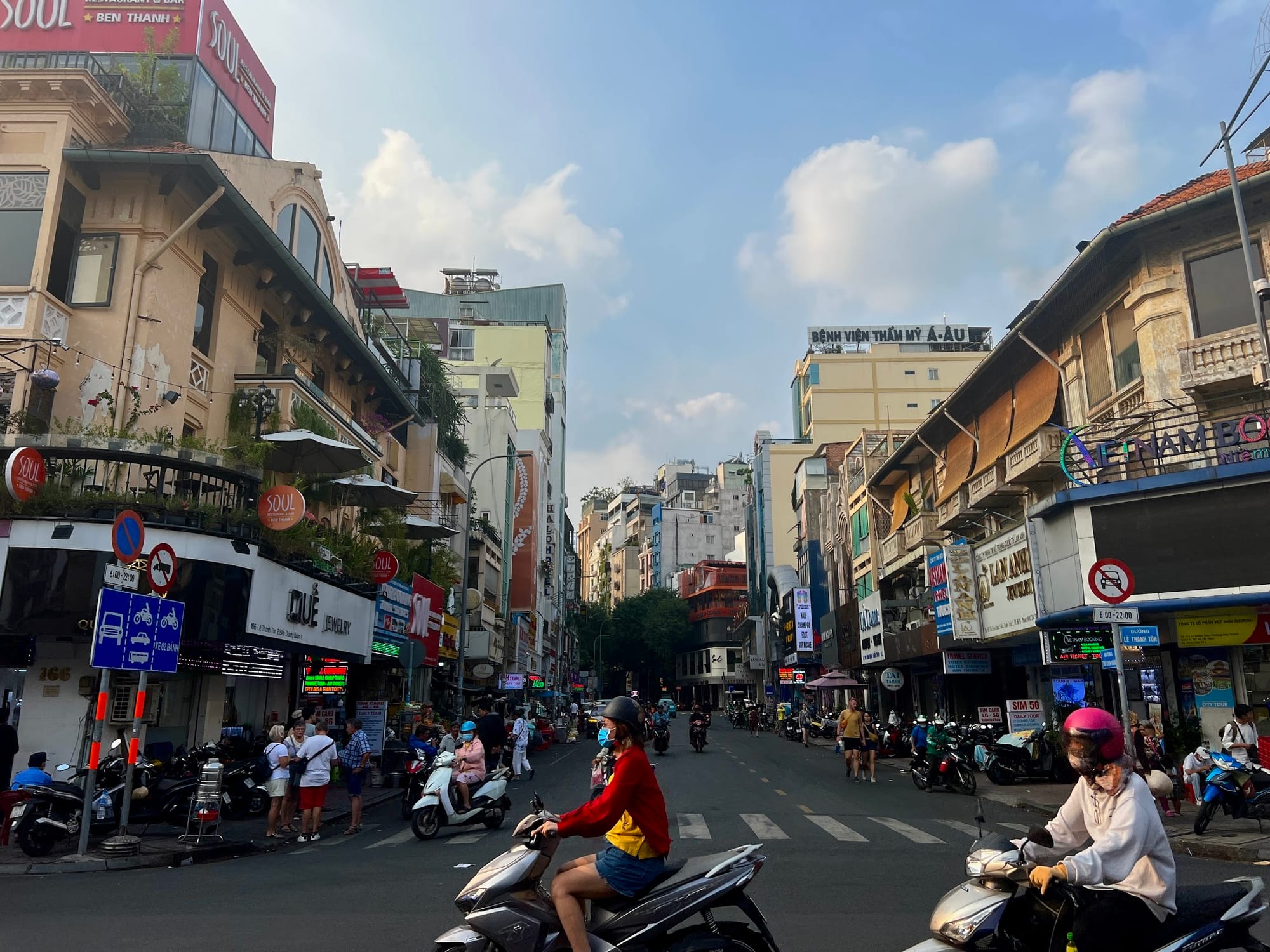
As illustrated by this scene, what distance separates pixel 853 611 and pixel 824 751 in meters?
11.0

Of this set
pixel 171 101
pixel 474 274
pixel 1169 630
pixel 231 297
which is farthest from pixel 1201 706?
pixel 474 274

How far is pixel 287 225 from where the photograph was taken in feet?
79.1

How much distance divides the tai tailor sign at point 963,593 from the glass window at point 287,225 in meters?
19.6

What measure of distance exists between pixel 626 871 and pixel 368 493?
71.3ft

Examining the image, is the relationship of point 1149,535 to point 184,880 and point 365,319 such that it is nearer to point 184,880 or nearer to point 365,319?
point 184,880

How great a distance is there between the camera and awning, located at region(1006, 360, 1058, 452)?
2230 centimetres

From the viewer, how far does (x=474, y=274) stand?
78688 mm

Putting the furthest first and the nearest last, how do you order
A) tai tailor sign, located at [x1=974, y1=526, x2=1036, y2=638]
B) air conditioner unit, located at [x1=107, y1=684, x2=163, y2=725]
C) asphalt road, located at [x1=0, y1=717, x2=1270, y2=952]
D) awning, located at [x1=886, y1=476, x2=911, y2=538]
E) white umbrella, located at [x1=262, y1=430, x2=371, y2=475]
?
awning, located at [x1=886, y1=476, x2=911, y2=538], tai tailor sign, located at [x1=974, y1=526, x2=1036, y2=638], white umbrella, located at [x1=262, y1=430, x2=371, y2=475], air conditioner unit, located at [x1=107, y1=684, x2=163, y2=725], asphalt road, located at [x1=0, y1=717, x2=1270, y2=952]

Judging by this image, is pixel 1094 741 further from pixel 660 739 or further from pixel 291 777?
pixel 660 739

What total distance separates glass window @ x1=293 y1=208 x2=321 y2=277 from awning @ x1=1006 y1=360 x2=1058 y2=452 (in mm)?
19264

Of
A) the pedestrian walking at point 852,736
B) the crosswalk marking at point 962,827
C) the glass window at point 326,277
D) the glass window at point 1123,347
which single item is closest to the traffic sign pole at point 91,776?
the crosswalk marking at point 962,827

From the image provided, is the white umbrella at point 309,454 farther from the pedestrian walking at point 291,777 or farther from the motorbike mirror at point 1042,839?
the motorbike mirror at point 1042,839

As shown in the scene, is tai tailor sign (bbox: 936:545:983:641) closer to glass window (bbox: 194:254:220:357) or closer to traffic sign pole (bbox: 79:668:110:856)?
glass window (bbox: 194:254:220:357)

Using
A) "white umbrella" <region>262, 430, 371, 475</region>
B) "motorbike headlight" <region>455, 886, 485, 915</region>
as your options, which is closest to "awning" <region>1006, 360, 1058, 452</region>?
"white umbrella" <region>262, 430, 371, 475</region>
